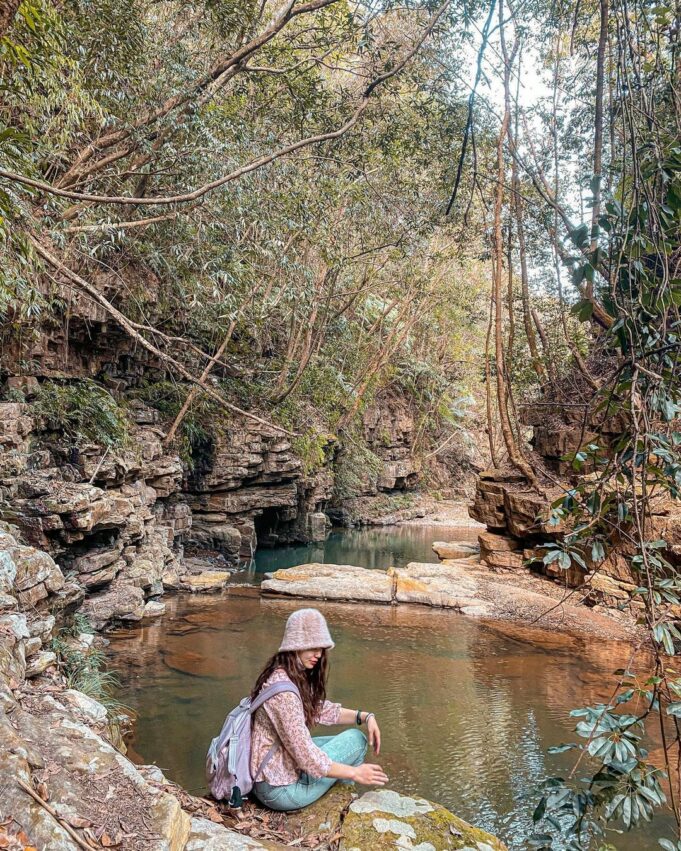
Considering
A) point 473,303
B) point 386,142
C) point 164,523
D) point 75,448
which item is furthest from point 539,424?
point 473,303

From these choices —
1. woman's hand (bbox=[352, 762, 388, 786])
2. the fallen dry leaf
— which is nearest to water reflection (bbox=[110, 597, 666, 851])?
woman's hand (bbox=[352, 762, 388, 786])

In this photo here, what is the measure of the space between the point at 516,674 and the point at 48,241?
26.3ft

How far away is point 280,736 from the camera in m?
2.64

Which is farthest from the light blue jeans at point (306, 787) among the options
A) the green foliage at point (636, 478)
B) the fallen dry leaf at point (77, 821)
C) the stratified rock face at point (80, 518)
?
the stratified rock face at point (80, 518)

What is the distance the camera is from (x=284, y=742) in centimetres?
263

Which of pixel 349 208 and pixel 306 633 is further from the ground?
pixel 349 208

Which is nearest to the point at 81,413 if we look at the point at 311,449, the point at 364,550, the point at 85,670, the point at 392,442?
the point at 85,670

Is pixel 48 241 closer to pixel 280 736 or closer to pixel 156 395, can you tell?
pixel 156 395

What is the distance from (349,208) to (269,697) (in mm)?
12315

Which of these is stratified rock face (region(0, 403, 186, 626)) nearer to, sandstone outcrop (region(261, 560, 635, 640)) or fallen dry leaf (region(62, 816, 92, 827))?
sandstone outcrop (region(261, 560, 635, 640))

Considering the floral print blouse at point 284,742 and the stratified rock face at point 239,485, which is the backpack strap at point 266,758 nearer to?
the floral print blouse at point 284,742

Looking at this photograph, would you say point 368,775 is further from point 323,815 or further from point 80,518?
point 80,518

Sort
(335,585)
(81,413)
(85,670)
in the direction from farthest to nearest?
(335,585)
(81,413)
(85,670)

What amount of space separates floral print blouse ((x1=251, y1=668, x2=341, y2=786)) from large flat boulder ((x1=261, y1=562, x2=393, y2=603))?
327 inches
